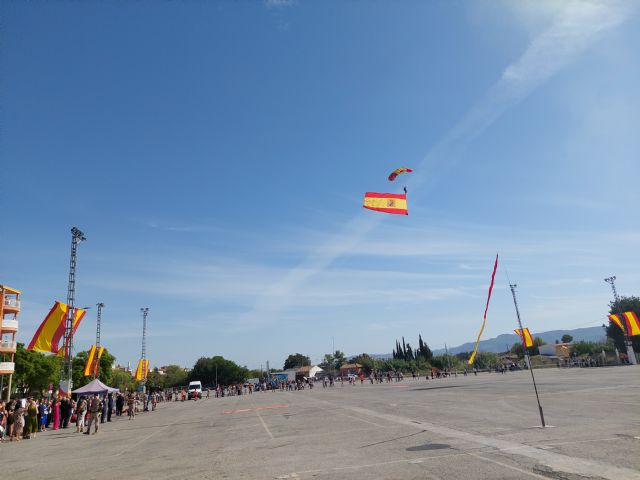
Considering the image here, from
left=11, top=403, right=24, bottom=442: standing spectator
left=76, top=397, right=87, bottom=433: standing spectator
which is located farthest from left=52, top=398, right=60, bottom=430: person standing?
left=11, top=403, right=24, bottom=442: standing spectator

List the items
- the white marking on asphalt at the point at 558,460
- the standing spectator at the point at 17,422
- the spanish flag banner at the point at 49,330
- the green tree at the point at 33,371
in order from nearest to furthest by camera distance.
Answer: the white marking on asphalt at the point at 558,460
the standing spectator at the point at 17,422
the spanish flag banner at the point at 49,330
the green tree at the point at 33,371

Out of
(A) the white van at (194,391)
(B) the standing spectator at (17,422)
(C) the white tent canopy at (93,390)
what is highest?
(C) the white tent canopy at (93,390)

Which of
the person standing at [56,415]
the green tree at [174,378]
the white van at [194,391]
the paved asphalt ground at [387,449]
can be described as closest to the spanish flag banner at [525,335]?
the paved asphalt ground at [387,449]

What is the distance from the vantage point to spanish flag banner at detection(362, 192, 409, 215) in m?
17.2

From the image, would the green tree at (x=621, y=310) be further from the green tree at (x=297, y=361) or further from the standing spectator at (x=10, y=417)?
the green tree at (x=297, y=361)

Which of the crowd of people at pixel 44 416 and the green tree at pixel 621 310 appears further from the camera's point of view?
the green tree at pixel 621 310

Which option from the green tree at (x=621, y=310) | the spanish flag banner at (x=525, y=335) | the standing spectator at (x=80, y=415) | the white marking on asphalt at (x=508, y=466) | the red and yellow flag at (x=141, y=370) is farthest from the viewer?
the green tree at (x=621, y=310)

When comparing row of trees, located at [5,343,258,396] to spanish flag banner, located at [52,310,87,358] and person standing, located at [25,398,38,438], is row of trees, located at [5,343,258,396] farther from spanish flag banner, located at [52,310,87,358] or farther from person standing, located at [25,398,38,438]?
person standing, located at [25,398,38,438]

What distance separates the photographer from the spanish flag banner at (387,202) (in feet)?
56.6

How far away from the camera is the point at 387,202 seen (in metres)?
17.7

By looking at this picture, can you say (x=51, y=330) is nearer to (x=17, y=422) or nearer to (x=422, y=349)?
(x=17, y=422)

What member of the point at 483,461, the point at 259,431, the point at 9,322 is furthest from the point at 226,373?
the point at 483,461

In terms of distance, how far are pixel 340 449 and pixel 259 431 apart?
637 cm

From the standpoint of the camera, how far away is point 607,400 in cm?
1734
